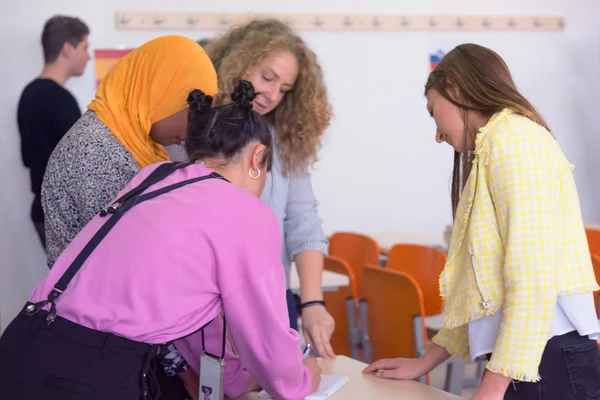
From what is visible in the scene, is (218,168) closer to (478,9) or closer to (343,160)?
(343,160)

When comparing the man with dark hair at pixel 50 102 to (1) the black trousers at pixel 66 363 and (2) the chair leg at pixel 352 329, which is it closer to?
(2) the chair leg at pixel 352 329

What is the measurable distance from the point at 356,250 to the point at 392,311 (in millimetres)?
1216

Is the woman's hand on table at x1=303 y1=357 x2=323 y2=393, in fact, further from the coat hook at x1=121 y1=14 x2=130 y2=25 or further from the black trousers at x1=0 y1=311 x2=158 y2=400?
the coat hook at x1=121 y1=14 x2=130 y2=25

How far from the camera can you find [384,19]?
19.3 ft

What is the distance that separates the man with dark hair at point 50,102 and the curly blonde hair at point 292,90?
200 centimetres

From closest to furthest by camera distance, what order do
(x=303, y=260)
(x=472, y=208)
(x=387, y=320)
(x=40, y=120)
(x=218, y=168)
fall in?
(x=472, y=208) < (x=218, y=168) < (x=303, y=260) < (x=387, y=320) < (x=40, y=120)

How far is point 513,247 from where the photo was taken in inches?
56.6

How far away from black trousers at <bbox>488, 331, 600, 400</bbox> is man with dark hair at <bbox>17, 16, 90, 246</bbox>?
10.7 feet

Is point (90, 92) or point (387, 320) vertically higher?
point (90, 92)

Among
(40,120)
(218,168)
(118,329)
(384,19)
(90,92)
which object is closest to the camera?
(118,329)

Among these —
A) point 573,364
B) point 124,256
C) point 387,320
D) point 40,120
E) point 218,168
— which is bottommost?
point 387,320

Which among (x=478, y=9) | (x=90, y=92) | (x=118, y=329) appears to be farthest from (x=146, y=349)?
(x=478, y=9)

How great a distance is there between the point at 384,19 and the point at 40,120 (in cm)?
290

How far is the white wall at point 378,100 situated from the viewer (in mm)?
5129
